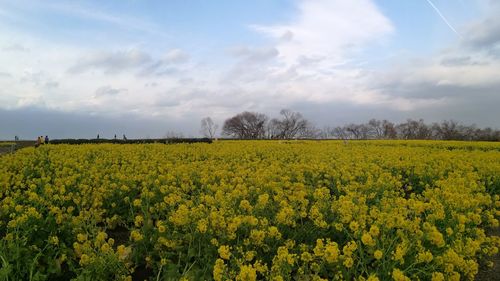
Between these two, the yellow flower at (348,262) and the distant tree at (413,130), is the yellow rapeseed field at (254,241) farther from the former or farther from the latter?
the distant tree at (413,130)

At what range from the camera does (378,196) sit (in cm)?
711

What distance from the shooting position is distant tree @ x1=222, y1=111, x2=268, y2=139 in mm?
83812

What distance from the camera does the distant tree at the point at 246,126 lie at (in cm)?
8381

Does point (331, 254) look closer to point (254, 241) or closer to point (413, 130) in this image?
point (254, 241)

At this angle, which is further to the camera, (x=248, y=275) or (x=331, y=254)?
(x=331, y=254)

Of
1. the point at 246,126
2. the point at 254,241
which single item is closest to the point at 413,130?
the point at 246,126

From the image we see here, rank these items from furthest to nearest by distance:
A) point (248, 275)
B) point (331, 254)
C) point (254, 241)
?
point (254, 241), point (331, 254), point (248, 275)

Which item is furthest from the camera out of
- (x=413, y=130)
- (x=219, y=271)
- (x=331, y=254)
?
(x=413, y=130)

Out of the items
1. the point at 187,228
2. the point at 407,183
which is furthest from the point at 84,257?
the point at 407,183

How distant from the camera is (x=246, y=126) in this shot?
278 feet

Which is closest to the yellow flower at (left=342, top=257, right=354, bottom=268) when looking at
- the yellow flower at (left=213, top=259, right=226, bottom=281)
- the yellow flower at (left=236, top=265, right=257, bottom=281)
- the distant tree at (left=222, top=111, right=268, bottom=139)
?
the yellow flower at (left=236, top=265, right=257, bottom=281)

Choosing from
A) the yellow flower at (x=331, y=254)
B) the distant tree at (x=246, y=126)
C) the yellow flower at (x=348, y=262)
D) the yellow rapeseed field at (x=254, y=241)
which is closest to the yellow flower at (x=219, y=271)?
the yellow rapeseed field at (x=254, y=241)

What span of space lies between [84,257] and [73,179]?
4.16 meters

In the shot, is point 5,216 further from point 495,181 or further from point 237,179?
point 495,181
